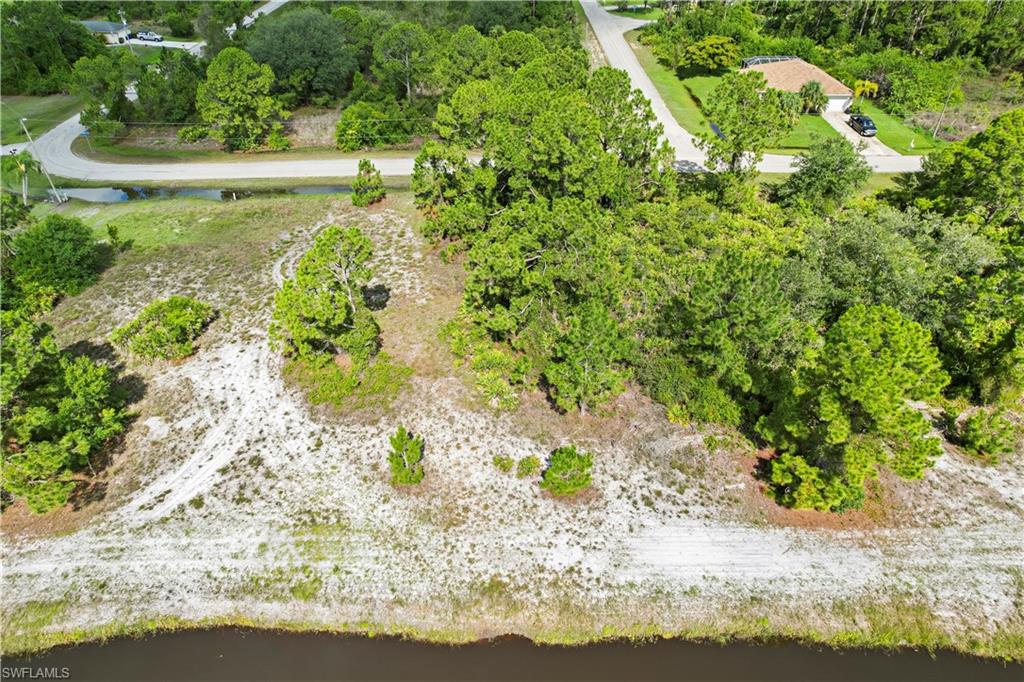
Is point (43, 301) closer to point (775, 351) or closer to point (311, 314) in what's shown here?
point (311, 314)

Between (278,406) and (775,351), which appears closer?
(775,351)

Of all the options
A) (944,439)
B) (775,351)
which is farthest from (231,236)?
(944,439)

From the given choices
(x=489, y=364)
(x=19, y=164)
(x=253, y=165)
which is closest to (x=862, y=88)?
(x=489, y=364)

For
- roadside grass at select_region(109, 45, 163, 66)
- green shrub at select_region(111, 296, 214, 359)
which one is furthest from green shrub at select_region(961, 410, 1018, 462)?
roadside grass at select_region(109, 45, 163, 66)

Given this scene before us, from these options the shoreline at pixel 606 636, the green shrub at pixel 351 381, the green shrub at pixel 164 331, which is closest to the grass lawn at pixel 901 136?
the shoreline at pixel 606 636

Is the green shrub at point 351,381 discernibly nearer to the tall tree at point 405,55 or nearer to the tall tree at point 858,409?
the tall tree at point 858,409

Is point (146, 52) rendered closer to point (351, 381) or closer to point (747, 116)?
point (351, 381)

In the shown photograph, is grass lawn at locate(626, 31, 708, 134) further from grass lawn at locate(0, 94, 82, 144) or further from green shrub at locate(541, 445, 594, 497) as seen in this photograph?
grass lawn at locate(0, 94, 82, 144)

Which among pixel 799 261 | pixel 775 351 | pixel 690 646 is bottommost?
pixel 690 646
